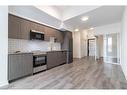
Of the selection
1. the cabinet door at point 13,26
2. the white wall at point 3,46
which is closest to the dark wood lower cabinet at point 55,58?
the cabinet door at point 13,26

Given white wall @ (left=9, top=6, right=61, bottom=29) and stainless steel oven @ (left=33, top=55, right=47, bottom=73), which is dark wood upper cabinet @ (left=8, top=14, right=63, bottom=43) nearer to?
white wall @ (left=9, top=6, right=61, bottom=29)

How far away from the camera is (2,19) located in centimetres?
323

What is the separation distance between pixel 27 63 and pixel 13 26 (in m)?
1.41

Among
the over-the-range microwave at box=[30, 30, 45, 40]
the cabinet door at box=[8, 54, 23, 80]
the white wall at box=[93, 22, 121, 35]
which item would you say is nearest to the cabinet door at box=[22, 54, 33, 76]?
the cabinet door at box=[8, 54, 23, 80]

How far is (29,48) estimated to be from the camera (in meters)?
5.06

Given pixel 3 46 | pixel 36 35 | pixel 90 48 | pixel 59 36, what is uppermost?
pixel 59 36

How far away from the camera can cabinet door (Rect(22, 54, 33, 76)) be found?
4.01m

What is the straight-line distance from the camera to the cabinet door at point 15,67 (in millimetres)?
3453

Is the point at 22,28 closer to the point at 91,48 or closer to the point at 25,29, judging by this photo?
the point at 25,29

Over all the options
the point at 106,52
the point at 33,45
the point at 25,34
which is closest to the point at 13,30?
the point at 25,34

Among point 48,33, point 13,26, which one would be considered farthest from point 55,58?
point 13,26

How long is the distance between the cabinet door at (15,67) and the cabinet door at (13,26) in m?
0.76

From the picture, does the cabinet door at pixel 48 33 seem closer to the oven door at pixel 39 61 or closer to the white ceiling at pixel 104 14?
the white ceiling at pixel 104 14
